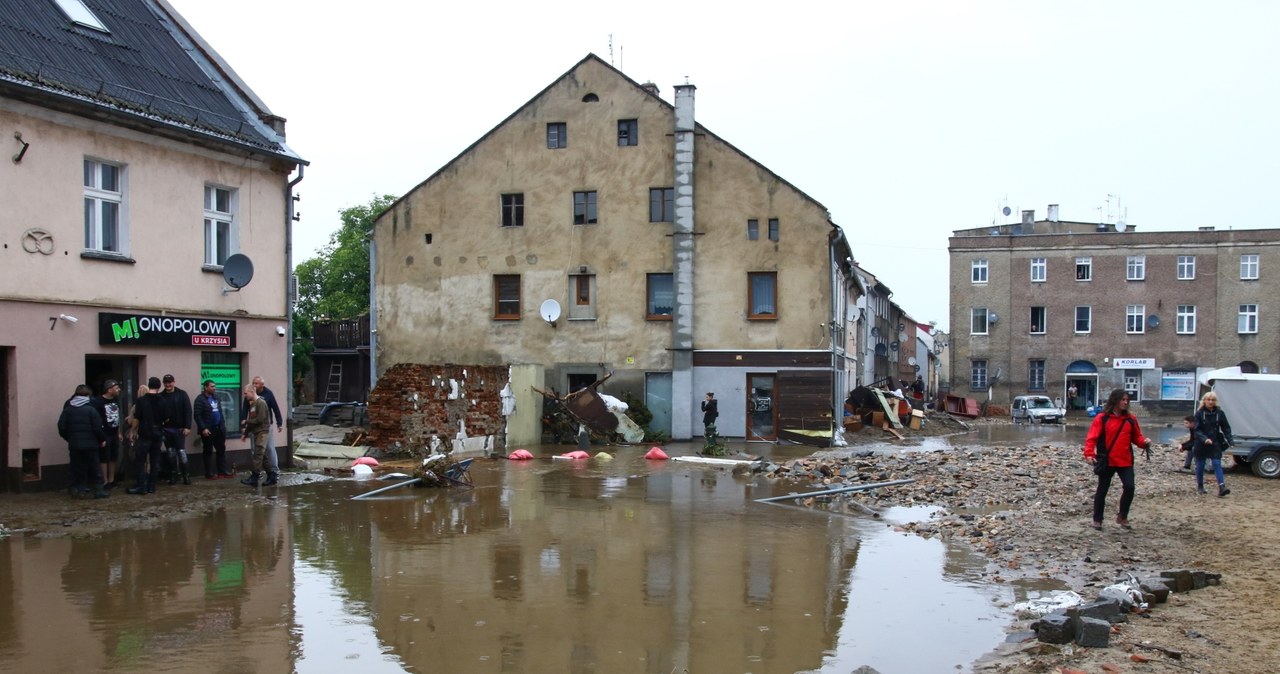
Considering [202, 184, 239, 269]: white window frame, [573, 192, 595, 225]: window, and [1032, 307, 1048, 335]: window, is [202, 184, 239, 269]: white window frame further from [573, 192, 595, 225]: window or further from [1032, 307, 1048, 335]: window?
[1032, 307, 1048, 335]: window

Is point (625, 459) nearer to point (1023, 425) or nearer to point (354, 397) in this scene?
point (354, 397)

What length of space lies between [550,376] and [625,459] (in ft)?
30.9

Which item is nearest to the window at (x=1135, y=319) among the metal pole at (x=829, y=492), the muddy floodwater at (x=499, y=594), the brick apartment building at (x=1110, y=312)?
the brick apartment building at (x=1110, y=312)

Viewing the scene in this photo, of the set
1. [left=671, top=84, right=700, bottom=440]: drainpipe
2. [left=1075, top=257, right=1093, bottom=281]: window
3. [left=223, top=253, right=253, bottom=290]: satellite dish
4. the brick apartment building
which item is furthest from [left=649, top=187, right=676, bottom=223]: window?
[left=1075, top=257, right=1093, bottom=281]: window

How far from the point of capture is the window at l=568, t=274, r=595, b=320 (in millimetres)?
A: 32812

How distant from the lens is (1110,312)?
6031 cm

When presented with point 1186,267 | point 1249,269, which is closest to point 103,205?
point 1186,267

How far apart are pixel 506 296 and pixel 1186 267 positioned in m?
45.0

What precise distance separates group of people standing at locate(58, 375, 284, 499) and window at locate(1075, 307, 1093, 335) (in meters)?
54.2

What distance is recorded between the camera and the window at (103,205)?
15758 mm

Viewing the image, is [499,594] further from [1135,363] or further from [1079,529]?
[1135,363]

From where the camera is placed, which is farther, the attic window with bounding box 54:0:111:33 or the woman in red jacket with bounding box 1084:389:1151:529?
the attic window with bounding box 54:0:111:33

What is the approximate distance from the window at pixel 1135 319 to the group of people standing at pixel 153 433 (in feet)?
182

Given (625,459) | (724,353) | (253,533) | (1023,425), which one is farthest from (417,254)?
(1023,425)
